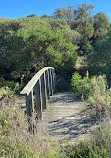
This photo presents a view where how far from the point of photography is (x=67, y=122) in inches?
150

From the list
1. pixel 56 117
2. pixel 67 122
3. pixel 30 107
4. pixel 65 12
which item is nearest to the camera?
pixel 30 107

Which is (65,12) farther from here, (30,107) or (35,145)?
(35,145)

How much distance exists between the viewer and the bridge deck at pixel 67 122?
10.4 ft

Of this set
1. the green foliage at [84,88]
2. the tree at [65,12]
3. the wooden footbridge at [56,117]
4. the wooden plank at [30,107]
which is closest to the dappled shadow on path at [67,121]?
the wooden footbridge at [56,117]

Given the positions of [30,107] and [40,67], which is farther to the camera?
[40,67]

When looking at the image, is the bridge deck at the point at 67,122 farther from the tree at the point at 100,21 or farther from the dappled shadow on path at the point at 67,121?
the tree at the point at 100,21

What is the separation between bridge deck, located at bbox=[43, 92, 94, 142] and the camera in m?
3.18

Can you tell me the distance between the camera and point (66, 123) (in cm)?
376

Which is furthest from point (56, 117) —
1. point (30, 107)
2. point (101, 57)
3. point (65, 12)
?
point (65, 12)

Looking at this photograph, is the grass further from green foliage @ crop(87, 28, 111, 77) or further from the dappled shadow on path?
green foliage @ crop(87, 28, 111, 77)

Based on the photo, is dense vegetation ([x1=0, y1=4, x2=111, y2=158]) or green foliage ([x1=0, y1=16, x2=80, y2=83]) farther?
green foliage ([x1=0, y1=16, x2=80, y2=83])

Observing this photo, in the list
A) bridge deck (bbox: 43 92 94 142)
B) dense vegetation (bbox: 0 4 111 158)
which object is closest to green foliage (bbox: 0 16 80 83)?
dense vegetation (bbox: 0 4 111 158)

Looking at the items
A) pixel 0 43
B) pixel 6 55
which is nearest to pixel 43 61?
pixel 6 55

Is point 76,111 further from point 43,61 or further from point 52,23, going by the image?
point 52,23
